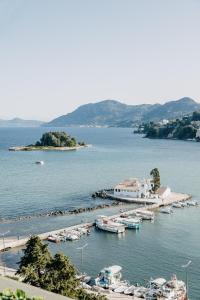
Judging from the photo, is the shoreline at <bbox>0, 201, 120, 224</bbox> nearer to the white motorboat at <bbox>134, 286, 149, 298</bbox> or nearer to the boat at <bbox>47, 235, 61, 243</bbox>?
the boat at <bbox>47, 235, 61, 243</bbox>

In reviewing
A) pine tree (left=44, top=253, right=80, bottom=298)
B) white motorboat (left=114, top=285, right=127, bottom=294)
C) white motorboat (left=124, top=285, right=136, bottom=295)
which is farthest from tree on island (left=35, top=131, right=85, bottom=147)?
pine tree (left=44, top=253, right=80, bottom=298)

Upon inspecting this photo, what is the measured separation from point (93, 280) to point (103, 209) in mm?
15691

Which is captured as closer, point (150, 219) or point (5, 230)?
point (5, 230)

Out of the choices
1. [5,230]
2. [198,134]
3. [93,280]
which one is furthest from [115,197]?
[198,134]

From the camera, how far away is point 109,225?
29375 mm

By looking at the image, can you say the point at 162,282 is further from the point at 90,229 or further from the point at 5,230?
the point at 5,230

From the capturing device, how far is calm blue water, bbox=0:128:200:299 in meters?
23.0

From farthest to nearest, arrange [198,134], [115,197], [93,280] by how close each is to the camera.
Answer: [198,134]
[115,197]
[93,280]

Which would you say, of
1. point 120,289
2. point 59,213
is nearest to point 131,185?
point 59,213

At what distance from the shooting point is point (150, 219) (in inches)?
1281

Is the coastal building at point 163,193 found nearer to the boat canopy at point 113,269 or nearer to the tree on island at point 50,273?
the boat canopy at point 113,269

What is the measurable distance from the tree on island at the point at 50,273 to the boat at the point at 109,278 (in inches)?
176

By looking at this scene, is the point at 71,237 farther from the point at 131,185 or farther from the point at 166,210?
the point at 131,185

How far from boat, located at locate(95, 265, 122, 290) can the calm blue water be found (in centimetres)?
69
